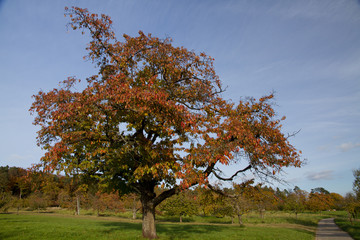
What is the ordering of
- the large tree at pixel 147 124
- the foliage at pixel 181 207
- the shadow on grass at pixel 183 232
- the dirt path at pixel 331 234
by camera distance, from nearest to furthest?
the large tree at pixel 147 124, the shadow on grass at pixel 183 232, the dirt path at pixel 331 234, the foliage at pixel 181 207

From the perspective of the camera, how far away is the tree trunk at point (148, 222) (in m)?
13.9

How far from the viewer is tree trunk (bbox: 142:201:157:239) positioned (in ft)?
45.7

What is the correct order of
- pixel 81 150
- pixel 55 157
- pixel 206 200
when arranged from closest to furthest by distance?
pixel 55 157
pixel 81 150
pixel 206 200

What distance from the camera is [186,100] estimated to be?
1445 centimetres

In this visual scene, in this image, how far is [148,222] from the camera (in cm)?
1413

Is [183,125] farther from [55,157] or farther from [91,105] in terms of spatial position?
[55,157]

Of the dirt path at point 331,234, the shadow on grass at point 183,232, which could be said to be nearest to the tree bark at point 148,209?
the shadow on grass at point 183,232

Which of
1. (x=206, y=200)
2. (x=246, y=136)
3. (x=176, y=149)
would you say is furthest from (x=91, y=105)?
(x=206, y=200)

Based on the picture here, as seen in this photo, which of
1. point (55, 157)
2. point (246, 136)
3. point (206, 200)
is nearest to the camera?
point (55, 157)

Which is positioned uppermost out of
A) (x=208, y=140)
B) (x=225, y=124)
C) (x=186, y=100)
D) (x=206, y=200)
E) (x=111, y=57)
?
(x=111, y=57)

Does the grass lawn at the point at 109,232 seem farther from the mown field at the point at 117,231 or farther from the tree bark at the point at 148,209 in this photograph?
the tree bark at the point at 148,209

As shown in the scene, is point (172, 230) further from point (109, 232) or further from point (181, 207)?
point (181, 207)

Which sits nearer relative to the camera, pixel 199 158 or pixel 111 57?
pixel 199 158

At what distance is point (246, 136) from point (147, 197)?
8.10 meters
